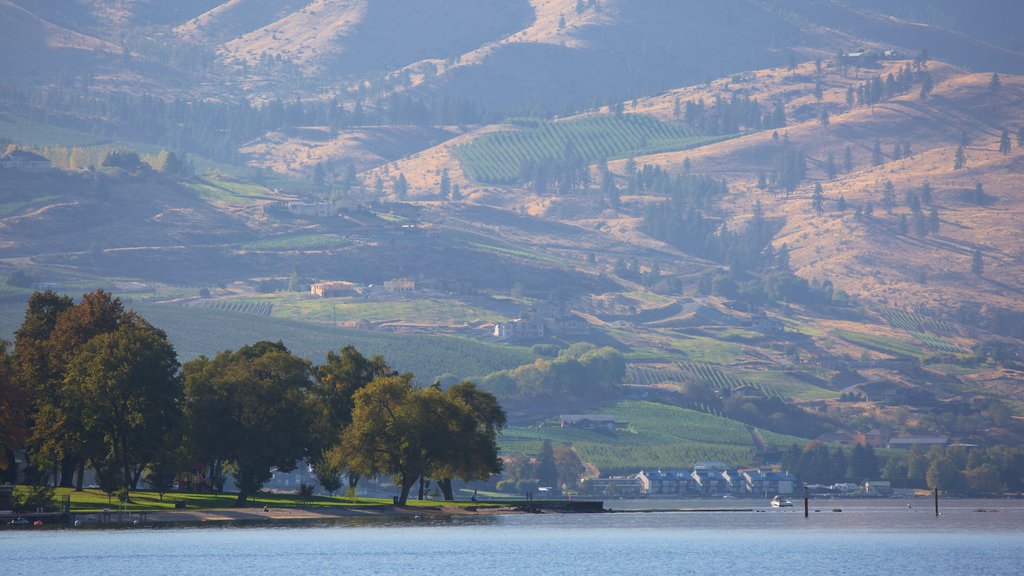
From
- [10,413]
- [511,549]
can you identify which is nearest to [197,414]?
[10,413]

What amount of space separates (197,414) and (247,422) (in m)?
3.79

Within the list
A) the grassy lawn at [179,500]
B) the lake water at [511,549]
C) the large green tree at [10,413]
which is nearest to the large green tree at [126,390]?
the grassy lawn at [179,500]

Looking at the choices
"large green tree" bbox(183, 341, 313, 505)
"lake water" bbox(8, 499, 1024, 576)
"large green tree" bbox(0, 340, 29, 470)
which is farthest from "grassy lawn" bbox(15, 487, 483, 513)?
"lake water" bbox(8, 499, 1024, 576)

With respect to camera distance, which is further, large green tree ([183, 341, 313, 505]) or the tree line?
large green tree ([183, 341, 313, 505])

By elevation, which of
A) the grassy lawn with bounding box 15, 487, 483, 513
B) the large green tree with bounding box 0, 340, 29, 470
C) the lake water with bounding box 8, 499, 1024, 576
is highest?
the large green tree with bounding box 0, 340, 29, 470

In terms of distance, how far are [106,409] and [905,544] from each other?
56.6m

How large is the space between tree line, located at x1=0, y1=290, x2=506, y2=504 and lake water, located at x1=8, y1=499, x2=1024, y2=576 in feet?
19.8

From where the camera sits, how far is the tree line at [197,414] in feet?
395

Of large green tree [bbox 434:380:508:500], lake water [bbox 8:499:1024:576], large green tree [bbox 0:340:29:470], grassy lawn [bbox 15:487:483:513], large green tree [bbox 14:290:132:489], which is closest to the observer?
lake water [bbox 8:499:1024:576]

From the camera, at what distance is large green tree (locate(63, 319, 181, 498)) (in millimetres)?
119062

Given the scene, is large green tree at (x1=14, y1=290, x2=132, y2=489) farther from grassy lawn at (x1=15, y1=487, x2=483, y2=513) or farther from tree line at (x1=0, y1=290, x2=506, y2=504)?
grassy lawn at (x1=15, y1=487, x2=483, y2=513)

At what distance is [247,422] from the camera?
132250mm

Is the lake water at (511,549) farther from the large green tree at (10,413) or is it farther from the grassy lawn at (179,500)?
the large green tree at (10,413)

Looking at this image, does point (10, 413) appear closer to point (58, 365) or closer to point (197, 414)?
point (58, 365)
